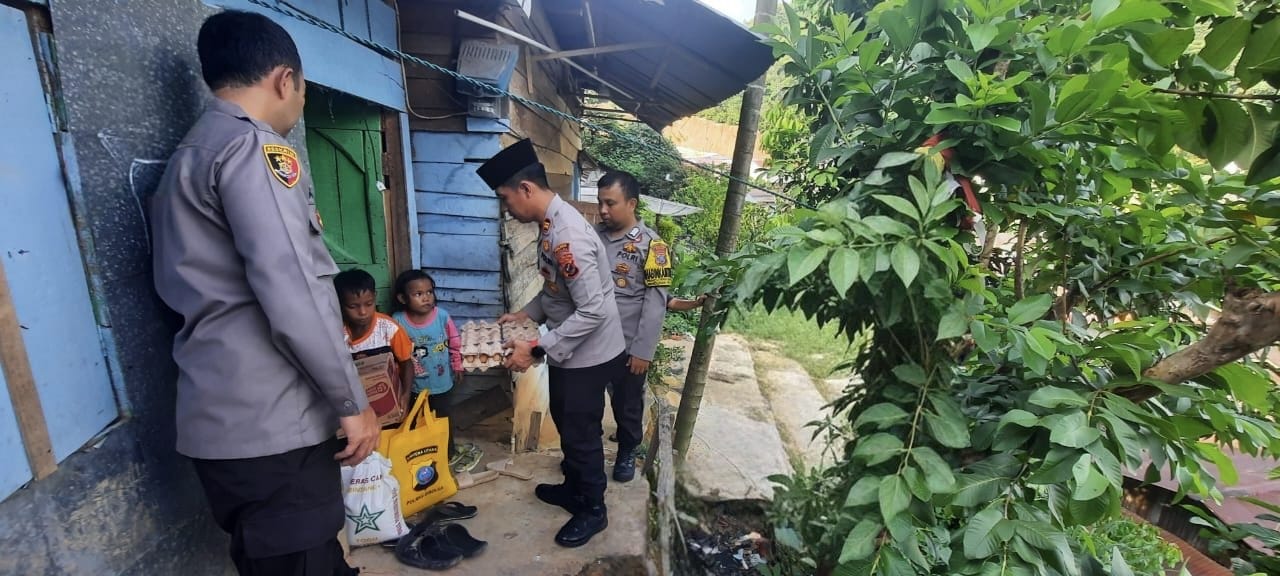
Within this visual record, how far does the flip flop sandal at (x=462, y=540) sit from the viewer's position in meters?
2.52

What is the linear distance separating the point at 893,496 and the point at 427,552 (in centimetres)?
218

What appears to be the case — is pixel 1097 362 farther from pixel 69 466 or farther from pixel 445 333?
pixel 445 333

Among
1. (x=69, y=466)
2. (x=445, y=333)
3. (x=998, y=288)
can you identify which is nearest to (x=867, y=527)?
(x=998, y=288)

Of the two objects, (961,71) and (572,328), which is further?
(572,328)

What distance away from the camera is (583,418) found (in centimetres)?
265

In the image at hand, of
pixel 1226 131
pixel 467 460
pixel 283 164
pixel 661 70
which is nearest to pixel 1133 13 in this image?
pixel 1226 131

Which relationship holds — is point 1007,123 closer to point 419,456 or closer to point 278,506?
point 278,506

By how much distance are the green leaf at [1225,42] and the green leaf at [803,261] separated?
71 cm

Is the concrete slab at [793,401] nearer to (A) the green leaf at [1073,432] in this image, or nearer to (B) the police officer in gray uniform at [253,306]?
(A) the green leaf at [1073,432]

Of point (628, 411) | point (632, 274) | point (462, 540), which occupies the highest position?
point (632, 274)

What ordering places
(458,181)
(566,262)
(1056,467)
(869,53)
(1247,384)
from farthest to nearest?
(458,181) → (566,262) → (869,53) → (1247,384) → (1056,467)

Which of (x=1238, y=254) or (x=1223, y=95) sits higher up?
(x=1223, y=95)

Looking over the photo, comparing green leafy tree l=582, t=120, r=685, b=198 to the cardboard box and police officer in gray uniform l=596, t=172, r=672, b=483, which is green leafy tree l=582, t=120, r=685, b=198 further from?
the cardboard box

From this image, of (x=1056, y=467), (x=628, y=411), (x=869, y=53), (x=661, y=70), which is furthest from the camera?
(x=661, y=70)
